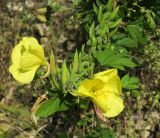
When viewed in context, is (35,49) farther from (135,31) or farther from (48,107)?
(135,31)

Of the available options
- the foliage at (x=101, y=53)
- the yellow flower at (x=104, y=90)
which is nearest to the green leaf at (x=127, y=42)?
the foliage at (x=101, y=53)

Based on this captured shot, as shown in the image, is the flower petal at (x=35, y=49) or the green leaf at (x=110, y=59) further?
the green leaf at (x=110, y=59)

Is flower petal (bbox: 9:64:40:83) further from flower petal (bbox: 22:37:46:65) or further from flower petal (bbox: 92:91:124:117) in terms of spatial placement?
flower petal (bbox: 92:91:124:117)

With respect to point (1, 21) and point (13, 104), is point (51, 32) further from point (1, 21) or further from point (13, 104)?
point (13, 104)

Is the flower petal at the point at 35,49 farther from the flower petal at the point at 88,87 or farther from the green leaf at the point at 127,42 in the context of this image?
the green leaf at the point at 127,42

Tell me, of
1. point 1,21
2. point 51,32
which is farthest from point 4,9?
point 51,32

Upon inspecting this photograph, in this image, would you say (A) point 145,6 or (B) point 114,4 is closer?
(B) point 114,4

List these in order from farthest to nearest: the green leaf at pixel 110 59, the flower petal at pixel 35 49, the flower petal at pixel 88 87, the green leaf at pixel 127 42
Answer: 1. the green leaf at pixel 127 42
2. the green leaf at pixel 110 59
3. the flower petal at pixel 35 49
4. the flower petal at pixel 88 87
